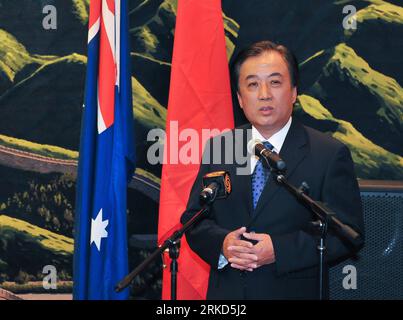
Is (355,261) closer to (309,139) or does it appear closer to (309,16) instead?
(309,139)

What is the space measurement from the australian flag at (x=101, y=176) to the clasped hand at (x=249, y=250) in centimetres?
130

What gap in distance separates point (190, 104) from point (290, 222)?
129cm

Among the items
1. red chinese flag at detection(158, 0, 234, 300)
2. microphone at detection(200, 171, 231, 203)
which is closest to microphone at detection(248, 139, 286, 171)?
microphone at detection(200, 171, 231, 203)

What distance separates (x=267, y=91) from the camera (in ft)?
8.49

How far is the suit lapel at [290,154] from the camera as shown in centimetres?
247

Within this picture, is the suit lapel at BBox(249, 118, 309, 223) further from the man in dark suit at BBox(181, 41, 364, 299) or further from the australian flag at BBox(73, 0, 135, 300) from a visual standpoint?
the australian flag at BBox(73, 0, 135, 300)

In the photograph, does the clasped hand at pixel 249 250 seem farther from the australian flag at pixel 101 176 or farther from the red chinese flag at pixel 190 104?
the australian flag at pixel 101 176

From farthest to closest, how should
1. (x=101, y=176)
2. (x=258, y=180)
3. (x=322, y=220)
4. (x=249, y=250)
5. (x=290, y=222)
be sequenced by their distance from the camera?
(x=101, y=176)
(x=258, y=180)
(x=290, y=222)
(x=249, y=250)
(x=322, y=220)

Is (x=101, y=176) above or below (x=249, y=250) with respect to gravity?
above

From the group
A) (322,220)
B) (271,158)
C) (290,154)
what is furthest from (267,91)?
(322,220)

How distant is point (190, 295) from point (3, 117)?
1.68 meters

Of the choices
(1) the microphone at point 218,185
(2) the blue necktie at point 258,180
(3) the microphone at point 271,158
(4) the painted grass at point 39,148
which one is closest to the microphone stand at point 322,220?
(3) the microphone at point 271,158

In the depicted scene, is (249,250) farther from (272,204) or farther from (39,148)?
(39,148)
